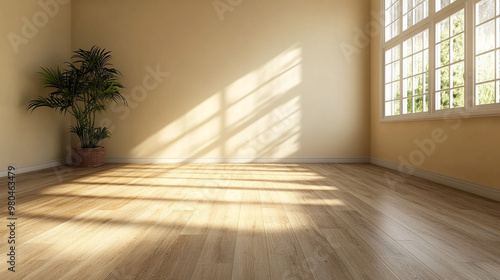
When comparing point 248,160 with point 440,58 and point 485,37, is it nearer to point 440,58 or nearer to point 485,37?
point 440,58

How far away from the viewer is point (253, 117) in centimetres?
618

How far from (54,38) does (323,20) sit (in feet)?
14.9

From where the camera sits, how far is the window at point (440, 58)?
10.7 ft

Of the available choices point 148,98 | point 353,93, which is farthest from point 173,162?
point 353,93

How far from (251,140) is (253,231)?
13.6ft

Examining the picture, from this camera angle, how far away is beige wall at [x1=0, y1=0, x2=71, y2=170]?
15.2ft

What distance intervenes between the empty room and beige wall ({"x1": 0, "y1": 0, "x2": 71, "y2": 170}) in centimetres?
3

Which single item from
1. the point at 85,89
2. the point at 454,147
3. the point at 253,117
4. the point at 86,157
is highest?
the point at 85,89

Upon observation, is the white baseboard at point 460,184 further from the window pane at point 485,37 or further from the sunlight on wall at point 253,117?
the sunlight on wall at point 253,117

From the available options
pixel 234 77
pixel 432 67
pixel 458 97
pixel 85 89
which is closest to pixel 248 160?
pixel 234 77

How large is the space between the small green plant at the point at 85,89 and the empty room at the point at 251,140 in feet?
0.13

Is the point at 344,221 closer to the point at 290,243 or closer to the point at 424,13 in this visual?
the point at 290,243

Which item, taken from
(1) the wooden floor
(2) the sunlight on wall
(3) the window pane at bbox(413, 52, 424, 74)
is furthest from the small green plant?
(3) the window pane at bbox(413, 52, 424, 74)

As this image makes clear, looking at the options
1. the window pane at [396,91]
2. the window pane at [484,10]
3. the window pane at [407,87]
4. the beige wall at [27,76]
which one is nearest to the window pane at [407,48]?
the window pane at [407,87]
